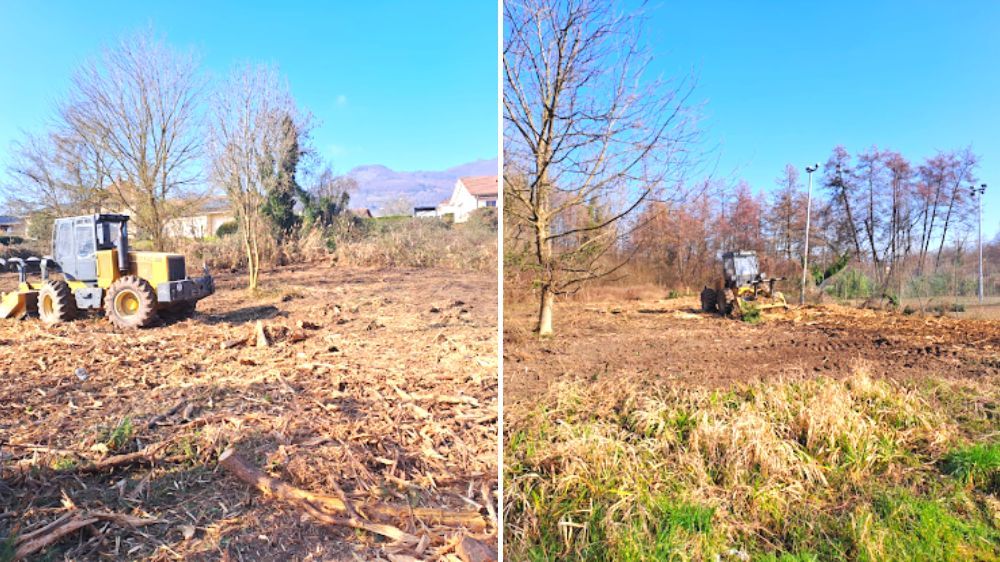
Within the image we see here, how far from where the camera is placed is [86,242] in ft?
21.1

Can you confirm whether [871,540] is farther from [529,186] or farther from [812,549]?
[529,186]

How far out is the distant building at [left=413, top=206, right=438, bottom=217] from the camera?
1207cm

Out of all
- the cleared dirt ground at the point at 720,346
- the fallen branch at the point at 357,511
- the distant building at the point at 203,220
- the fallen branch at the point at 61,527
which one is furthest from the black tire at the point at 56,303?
the cleared dirt ground at the point at 720,346

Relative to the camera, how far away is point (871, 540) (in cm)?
129

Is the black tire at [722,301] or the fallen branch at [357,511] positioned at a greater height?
the black tire at [722,301]

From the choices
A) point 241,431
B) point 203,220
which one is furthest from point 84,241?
point 203,220

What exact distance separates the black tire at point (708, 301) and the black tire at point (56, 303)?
24.0ft

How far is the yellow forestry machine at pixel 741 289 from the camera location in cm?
322

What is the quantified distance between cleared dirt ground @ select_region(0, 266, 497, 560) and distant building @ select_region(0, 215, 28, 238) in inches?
158

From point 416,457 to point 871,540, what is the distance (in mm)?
1942

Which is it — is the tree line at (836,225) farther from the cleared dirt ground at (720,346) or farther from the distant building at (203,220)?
the distant building at (203,220)

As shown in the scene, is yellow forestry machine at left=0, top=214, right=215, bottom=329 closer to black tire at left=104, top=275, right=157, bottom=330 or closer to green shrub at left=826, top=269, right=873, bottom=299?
black tire at left=104, top=275, right=157, bottom=330

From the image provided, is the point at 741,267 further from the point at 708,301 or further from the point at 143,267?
the point at 143,267

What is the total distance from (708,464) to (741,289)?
78.1 inches
